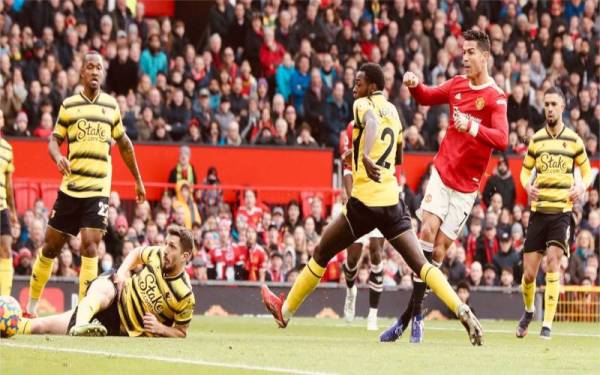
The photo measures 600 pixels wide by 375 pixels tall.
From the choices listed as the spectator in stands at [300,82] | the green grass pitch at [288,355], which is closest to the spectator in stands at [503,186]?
the spectator in stands at [300,82]

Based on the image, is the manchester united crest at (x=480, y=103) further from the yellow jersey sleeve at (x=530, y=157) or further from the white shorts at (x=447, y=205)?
the yellow jersey sleeve at (x=530, y=157)

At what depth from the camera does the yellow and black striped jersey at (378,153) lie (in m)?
13.2

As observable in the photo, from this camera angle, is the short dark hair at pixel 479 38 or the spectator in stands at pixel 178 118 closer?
the short dark hair at pixel 479 38

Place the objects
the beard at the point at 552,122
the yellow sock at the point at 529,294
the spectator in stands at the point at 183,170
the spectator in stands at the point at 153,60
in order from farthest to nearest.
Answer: the spectator in stands at the point at 153,60 → the spectator in stands at the point at 183,170 → the yellow sock at the point at 529,294 → the beard at the point at 552,122

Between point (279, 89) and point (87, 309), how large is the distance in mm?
14474

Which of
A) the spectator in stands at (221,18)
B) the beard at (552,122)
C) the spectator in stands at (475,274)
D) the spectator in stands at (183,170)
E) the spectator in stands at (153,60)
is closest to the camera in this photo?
the beard at (552,122)

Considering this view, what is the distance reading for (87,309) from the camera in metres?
13.3

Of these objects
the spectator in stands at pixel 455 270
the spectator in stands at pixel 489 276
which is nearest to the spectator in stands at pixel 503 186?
the spectator in stands at pixel 489 276

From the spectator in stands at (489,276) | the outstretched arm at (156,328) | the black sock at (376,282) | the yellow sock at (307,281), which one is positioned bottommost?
the spectator in stands at (489,276)

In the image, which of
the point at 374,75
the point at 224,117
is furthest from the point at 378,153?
the point at 224,117

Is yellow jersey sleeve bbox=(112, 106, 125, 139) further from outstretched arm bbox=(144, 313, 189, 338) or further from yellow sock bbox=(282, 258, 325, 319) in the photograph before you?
yellow sock bbox=(282, 258, 325, 319)

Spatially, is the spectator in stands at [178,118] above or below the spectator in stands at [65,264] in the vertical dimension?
above

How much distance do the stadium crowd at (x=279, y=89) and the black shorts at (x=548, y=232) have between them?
280 inches

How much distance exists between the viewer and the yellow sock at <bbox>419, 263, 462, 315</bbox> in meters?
12.8
